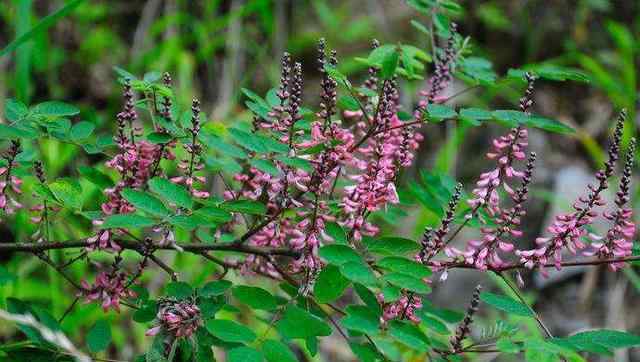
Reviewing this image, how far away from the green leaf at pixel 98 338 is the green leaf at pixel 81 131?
388 millimetres

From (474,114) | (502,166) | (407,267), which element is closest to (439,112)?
(474,114)

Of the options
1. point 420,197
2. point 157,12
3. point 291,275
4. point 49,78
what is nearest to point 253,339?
point 291,275

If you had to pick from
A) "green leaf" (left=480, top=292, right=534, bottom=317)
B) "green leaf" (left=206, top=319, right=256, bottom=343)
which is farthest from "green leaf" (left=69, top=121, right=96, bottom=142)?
"green leaf" (left=480, top=292, right=534, bottom=317)

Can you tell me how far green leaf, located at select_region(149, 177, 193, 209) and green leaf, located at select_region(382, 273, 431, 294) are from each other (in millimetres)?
372

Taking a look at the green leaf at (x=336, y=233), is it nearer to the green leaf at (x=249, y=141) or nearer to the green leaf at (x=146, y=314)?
the green leaf at (x=249, y=141)

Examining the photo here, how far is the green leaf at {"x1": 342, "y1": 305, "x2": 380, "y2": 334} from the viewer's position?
1.33 m

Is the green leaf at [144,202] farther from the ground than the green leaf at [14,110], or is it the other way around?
the green leaf at [14,110]

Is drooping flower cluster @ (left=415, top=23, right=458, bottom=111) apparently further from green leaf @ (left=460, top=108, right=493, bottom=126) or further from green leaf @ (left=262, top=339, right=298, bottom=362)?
green leaf @ (left=262, top=339, right=298, bottom=362)

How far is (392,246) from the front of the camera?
1472 millimetres

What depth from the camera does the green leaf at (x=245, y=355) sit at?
129 centimetres

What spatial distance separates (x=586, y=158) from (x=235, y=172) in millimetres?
3533

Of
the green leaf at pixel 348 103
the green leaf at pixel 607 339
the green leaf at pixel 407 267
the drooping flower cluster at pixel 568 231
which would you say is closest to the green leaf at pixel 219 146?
the green leaf at pixel 348 103

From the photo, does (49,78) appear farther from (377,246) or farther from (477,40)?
(377,246)

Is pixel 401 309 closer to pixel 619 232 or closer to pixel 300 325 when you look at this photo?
pixel 300 325
